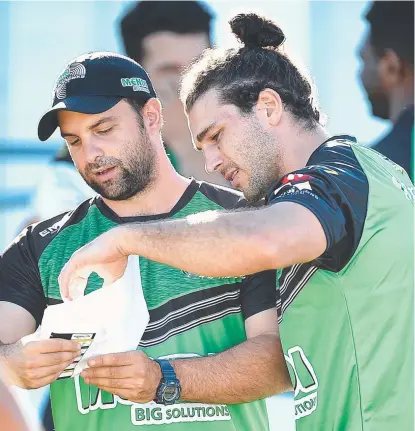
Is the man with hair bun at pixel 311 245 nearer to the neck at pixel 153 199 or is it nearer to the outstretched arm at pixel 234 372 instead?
the outstretched arm at pixel 234 372

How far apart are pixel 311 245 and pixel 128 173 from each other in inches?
42.0

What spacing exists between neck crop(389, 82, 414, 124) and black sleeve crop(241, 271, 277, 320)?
1.71 m

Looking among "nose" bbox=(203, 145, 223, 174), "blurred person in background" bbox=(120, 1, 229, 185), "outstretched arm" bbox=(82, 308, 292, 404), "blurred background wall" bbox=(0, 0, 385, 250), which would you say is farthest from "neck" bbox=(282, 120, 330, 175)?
"blurred person in background" bbox=(120, 1, 229, 185)

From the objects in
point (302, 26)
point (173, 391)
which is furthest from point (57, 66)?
point (173, 391)

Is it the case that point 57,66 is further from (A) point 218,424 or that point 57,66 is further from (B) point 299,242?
(B) point 299,242

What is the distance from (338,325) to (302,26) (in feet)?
Answer: 7.39

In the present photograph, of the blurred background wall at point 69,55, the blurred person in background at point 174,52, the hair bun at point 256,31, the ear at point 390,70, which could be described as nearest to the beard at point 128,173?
the hair bun at point 256,31

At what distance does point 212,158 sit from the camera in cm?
272

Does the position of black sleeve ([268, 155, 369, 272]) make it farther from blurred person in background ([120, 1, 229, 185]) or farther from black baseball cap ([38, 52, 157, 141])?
blurred person in background ([120, 1, 229, 185])

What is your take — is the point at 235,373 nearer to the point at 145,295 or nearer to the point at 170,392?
the point at 170,392

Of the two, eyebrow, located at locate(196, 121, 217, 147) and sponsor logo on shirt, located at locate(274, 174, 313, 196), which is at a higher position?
eyebrow, located at locate(196, 121, 217, 147)

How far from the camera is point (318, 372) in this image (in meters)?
2.41

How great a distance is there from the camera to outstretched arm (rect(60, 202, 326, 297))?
203cm

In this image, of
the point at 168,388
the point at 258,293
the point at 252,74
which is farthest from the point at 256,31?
the point at 168,388
